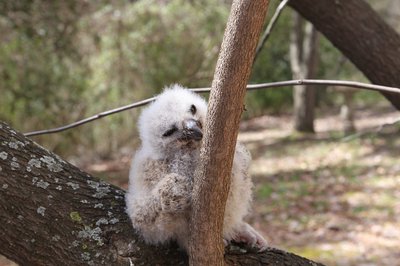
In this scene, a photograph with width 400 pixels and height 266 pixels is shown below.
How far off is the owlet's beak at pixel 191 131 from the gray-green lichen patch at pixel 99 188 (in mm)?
404

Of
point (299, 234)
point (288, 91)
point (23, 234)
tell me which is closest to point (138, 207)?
point (23, 234)

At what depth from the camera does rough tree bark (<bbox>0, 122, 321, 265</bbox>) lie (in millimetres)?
1746

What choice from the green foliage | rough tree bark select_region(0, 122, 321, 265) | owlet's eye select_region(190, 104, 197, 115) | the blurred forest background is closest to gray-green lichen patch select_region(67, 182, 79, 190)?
rough tree bark select_region(0, 122, 321, 265)

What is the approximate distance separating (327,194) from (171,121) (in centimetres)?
558

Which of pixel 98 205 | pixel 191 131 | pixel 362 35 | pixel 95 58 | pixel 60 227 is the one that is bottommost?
pixel 60 227

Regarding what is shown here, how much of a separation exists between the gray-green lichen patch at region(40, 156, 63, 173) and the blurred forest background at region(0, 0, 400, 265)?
3910 mm

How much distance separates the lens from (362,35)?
304 cm

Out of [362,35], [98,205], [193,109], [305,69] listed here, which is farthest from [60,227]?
[305,69]

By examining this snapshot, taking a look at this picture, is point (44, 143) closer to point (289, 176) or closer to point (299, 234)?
point (289, 176)

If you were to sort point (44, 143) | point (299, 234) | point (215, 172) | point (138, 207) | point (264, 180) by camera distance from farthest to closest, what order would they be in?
point (44, 143) < point (264, 180) < point (299, 234) < point (138, 207) < point (215, 172)

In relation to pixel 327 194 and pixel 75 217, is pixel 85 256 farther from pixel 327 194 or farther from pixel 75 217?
pixel 327 194

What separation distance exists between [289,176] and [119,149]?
154 inches

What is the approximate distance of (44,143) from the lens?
28.6ft

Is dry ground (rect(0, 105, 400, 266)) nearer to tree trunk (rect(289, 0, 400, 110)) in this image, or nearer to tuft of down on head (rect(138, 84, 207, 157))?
tree trunk (rect(289, 0, 400, 110))
